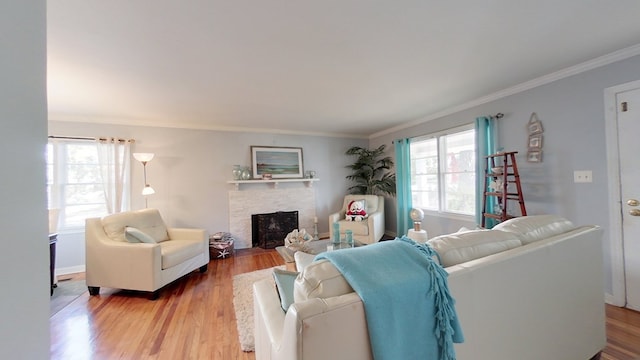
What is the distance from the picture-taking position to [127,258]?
2.54m

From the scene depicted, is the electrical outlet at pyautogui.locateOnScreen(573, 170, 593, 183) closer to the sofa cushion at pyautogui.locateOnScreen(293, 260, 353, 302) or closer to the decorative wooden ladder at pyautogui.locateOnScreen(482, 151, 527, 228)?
the decorative wooden ladder at pyautogui.locateOnScreen(482, 151, 527, 228)

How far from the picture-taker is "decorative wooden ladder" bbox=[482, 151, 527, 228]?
2656 millimetres

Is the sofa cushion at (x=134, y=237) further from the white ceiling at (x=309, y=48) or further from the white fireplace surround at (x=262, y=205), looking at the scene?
the white fireplace surround at (x=262, y=205)

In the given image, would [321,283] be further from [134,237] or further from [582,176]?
[582,176]

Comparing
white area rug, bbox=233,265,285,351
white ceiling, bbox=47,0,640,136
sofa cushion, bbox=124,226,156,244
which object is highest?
white ceiling, bbox=47,0,640,136

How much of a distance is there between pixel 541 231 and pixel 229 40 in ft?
7.76

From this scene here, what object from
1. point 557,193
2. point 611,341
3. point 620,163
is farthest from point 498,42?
point 611,341

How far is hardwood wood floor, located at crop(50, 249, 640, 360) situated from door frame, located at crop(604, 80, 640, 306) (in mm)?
203

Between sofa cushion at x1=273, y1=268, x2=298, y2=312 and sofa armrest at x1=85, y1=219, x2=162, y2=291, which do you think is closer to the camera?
sofa cushion at x1=273, y1=268, x2=298, y2=312

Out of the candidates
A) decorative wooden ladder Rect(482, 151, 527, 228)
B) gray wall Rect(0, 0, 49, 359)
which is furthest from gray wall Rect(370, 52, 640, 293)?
gray wall Rect(0, 0, 49, 359)

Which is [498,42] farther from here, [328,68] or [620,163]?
[620,163]

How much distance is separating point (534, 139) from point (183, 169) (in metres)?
4.83

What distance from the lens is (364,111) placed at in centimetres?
361

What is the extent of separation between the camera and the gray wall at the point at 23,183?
20.1 inches
